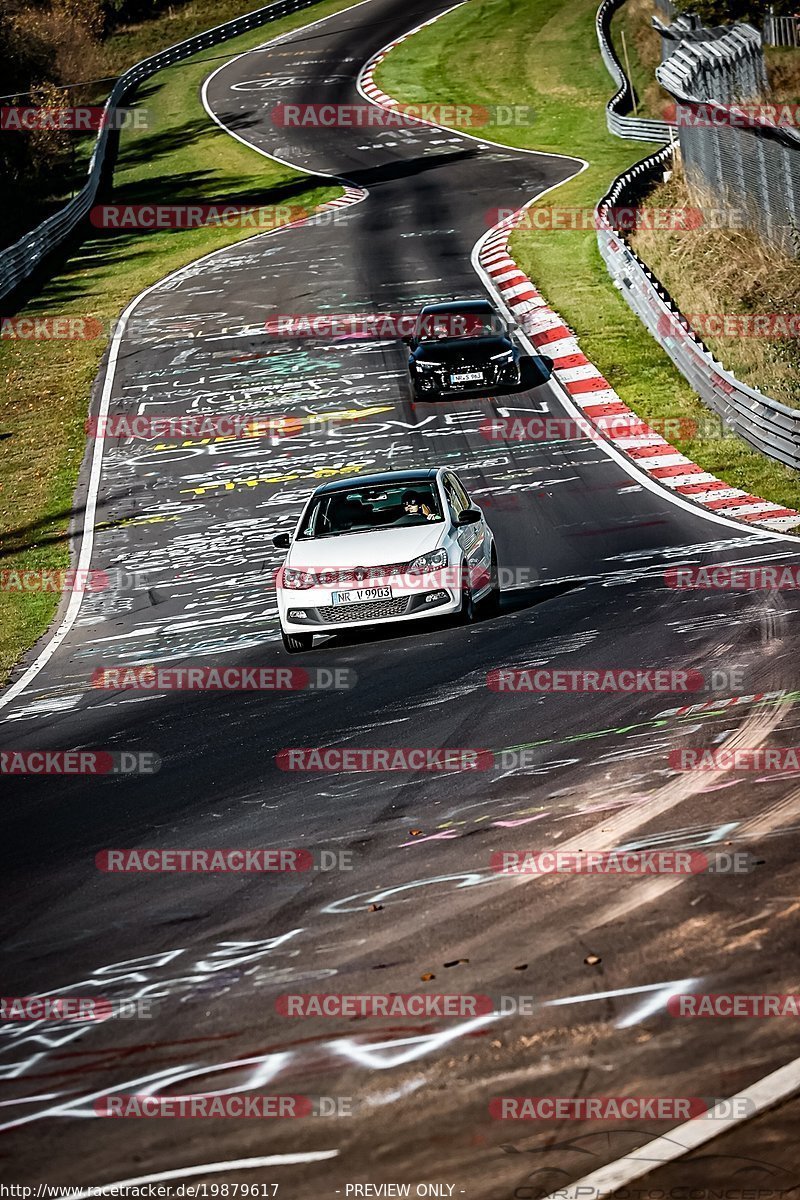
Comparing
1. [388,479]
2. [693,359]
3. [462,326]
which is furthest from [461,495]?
[462,326]

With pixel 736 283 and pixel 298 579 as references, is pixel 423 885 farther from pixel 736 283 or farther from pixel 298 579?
pixel 736 283

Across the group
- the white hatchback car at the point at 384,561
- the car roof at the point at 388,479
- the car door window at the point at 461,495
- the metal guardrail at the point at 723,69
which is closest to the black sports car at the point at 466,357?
the metal guardrail at the point at 723,69

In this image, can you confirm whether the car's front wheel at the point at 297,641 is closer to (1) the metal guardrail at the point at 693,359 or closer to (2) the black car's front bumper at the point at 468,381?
(1) the metal guardrail at the point at 693,359

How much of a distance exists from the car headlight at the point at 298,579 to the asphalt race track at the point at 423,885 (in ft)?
2.35

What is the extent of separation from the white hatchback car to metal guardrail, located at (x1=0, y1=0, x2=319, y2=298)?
81.9 ft

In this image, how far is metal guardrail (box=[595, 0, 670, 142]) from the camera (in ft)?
150

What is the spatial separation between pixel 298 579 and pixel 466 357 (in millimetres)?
12823

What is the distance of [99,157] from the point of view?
167 feet

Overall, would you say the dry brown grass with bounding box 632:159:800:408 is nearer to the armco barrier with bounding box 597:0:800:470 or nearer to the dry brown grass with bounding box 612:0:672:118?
the armco barrier with bounding box 597:0:800:470

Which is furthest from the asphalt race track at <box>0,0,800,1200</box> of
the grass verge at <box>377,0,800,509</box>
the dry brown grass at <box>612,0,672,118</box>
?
the dry brown grass at <box>612,0,672,118</box>

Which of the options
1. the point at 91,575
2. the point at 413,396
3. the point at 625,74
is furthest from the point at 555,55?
the point at 91,575

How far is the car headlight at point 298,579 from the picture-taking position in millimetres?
13641

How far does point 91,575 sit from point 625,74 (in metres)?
40.0

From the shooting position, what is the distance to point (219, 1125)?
5477mm
